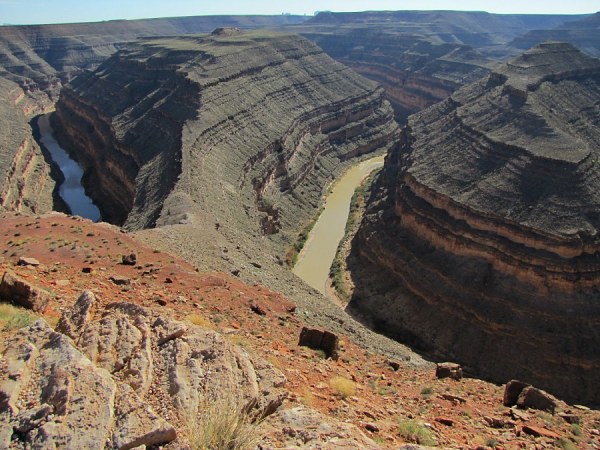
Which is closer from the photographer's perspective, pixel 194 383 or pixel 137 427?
pixel 137 427

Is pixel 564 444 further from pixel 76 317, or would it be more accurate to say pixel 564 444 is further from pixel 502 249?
pixel 502 249

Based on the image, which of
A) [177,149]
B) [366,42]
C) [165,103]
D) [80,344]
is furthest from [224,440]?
[366,42]

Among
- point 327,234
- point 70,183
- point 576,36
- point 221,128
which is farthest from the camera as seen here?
point 576,36

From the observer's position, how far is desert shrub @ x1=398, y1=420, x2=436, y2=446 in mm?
14000

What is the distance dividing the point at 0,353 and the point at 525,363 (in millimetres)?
33807

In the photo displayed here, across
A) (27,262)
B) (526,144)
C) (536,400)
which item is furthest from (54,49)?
(536,400)

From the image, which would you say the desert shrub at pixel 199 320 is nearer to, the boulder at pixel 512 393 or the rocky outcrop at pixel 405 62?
the boulder at pixel 512 393

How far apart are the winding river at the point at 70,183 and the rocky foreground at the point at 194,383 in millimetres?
45538

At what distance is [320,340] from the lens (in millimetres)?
21125

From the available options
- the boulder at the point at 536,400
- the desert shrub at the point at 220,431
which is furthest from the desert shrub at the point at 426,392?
the desert shrub at the point at 220,431

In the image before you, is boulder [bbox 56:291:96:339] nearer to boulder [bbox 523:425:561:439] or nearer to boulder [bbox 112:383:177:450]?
boulder [bbox 112:383:177:450]

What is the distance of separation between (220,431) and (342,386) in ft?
21.0

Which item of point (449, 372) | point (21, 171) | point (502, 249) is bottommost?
point (21, 171)

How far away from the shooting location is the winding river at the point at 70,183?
67062 millimetres
